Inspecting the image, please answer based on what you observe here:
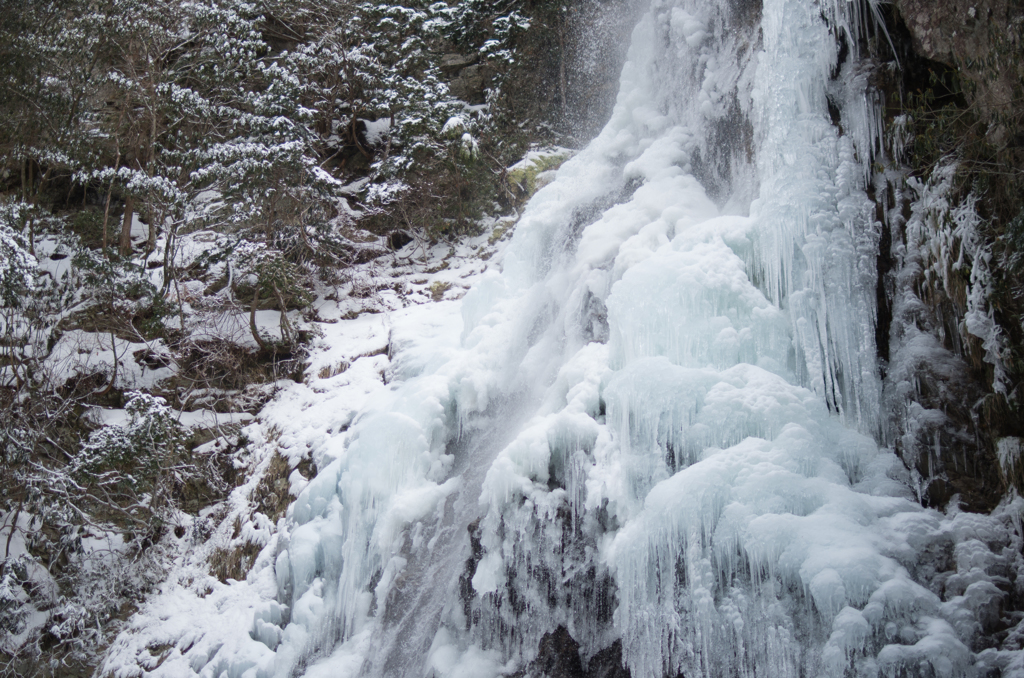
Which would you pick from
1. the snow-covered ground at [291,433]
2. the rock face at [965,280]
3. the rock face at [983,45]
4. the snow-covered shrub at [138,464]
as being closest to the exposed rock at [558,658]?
the snow-covered ground at [291,433]

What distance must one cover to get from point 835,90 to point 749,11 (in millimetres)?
1844

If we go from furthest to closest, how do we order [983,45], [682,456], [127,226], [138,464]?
1. [127,226]
2. [138,464]
3. [682,456]
4. [983,45]

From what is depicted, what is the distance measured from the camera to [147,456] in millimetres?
6445

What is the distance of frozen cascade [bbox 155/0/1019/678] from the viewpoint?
3227 mm

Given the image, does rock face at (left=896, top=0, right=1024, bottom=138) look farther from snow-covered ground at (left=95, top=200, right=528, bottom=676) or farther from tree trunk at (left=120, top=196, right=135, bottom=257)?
tree trunk at (left=120, top=196, right=135, bottom=257)

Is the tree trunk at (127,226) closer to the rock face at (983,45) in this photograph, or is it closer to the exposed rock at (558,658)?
the exposed rock at (558,658)

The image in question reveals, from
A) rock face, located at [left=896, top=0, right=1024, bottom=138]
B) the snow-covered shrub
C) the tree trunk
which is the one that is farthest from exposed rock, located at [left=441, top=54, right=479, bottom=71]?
rock face, located at [left=896, top=0, right=1024, bottom=138]

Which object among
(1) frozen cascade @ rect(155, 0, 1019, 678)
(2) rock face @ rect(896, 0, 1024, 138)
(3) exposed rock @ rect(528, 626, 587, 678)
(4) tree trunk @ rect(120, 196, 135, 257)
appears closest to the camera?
(1) frozen cascade @ rect(155, 0, 1019, 678)

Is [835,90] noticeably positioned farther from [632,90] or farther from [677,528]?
[677,528]

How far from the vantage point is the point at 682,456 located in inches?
154

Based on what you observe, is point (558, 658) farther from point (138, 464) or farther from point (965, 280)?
point (138, 464)

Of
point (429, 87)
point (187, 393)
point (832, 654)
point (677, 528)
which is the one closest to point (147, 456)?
point (187, 393)

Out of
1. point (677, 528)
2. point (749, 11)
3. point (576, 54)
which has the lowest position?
point (677, 528)

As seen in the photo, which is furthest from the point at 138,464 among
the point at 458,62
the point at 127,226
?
the point at 458,62
